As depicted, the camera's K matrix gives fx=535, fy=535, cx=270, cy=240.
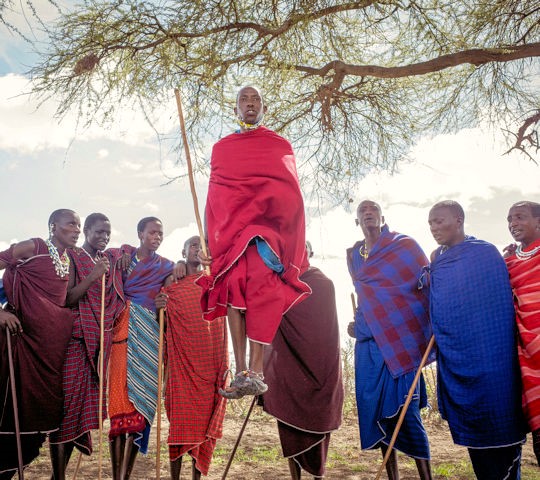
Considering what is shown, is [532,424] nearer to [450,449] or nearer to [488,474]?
[488,474]

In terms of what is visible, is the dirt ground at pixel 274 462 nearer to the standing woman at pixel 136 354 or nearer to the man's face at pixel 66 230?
the standing woman at pixel 136 354

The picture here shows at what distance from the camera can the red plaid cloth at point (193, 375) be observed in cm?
498

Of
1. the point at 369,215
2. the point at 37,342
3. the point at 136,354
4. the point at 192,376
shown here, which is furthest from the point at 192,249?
the point at 369,215

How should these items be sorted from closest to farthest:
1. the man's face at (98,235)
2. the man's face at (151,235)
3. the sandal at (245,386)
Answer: the sandal at (245,386)
the man's face at (98,235)
the man's face at (151,235)

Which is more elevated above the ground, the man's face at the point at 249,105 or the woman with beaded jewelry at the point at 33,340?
the man's face at the point at 249,105

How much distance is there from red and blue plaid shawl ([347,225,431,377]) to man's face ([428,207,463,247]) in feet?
1.55

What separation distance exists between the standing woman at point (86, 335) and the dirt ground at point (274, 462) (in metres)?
1.38

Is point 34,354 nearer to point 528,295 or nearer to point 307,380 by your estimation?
point 307,380

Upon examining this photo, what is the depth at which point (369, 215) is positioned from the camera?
529cm

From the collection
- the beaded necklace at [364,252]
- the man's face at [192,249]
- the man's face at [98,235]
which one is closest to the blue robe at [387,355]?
the beaded necklace at [364,252]

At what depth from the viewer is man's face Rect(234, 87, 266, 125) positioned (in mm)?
4113

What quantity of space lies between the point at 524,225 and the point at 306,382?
2244mm

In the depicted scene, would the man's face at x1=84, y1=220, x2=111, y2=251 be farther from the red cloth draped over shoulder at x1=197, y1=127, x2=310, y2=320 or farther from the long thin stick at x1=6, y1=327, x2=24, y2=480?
the red cloth draped over shoulder at x1=197, y1=127, x2=310, y2=320

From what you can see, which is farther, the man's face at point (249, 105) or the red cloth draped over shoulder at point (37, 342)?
the red cloth draped over shoulder at point (37, 342)
